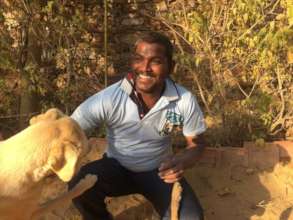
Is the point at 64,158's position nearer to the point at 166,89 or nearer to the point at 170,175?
the point at 170,175

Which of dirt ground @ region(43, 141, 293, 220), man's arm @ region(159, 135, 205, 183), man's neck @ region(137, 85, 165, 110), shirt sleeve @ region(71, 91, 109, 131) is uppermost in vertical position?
man's neck @ region(137, 85, 165, 110)

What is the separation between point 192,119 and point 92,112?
590mm

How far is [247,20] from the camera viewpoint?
3.91 meters

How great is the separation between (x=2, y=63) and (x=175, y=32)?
137 centimetres

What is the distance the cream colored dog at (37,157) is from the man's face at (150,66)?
99cm

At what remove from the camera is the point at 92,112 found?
3086 mm

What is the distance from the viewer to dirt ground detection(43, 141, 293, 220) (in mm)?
3643

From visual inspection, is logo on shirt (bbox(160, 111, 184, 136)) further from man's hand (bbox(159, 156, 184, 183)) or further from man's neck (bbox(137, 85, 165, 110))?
Answer: man's hand (bbox(159, 156, 184, 183))

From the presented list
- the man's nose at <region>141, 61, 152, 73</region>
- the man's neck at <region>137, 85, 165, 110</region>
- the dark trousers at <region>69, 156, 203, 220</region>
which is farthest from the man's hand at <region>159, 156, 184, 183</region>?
the man's nose at <region>141, 61, 152, 73</region>

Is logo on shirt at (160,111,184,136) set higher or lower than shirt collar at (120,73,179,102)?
lower

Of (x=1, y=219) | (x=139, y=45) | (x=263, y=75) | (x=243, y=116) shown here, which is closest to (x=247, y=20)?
(x=263, y=75)

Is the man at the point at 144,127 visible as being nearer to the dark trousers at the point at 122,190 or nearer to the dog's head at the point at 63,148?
the dark trousers at the point at 122,190

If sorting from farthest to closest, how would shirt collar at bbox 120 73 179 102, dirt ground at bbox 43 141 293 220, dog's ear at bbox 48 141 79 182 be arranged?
1. dirt ground at bbox 43 141 293 220
2. shirt collar at bbox 120 73 179 102
3. dog's ear at bbox 48 141 79 182

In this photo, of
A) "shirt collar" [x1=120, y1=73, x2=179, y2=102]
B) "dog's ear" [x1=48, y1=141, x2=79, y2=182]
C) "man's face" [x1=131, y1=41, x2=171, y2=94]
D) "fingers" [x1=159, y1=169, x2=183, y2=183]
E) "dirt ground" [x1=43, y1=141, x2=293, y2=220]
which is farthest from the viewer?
"dirt ground" [x1=43, y1=141, x2=293, y2=220]
